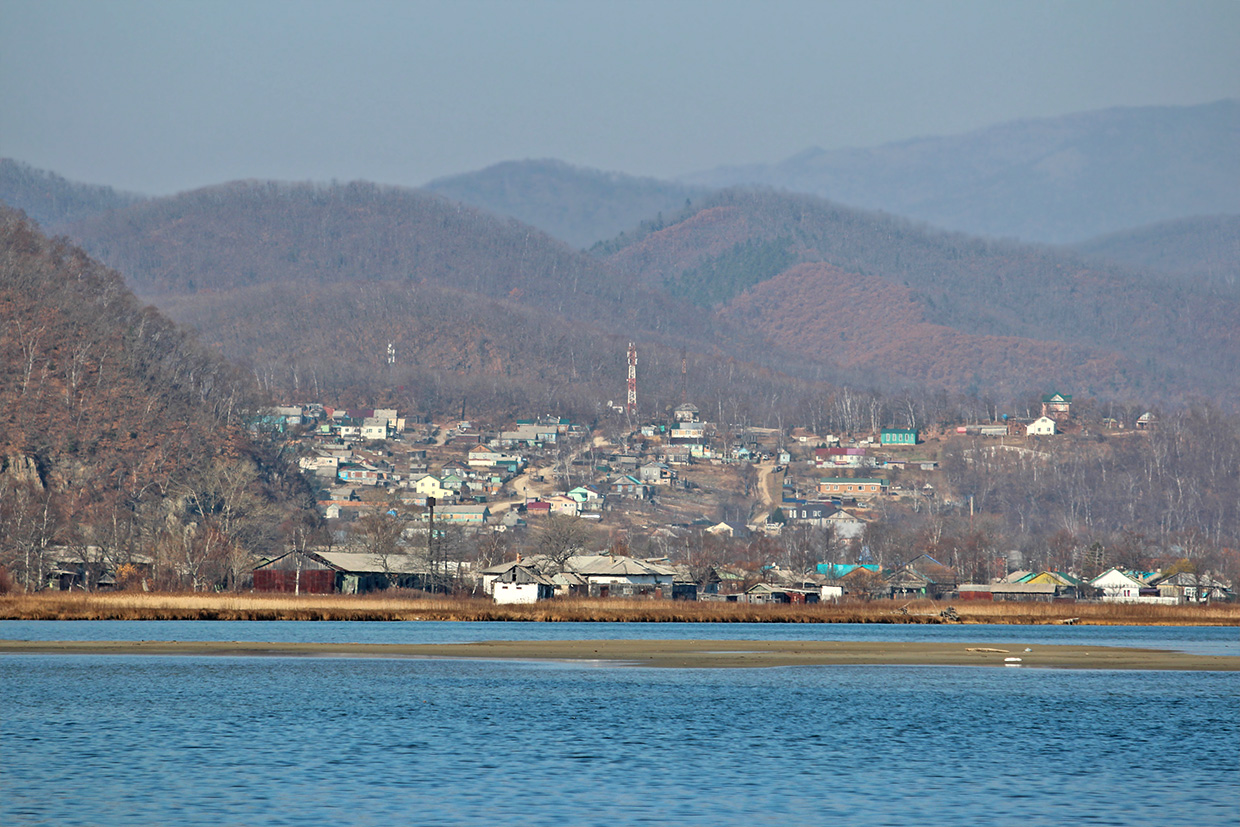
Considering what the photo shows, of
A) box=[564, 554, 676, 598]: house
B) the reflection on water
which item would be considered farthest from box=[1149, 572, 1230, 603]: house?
the reflection on water

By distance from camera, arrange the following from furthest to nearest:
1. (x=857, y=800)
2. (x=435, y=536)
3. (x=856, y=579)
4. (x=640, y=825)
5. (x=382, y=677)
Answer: (x=856, y=579)
(x=435, y=536)
(x=382, y=677)
(x=857, y=800)
(x=640, y=825)

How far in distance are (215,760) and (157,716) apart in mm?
8784

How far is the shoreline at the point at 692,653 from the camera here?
6875 cm

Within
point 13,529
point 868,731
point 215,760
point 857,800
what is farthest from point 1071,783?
point 13,529

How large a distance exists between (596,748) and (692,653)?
35778 millimetres

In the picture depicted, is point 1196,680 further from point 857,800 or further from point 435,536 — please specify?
point 435,536

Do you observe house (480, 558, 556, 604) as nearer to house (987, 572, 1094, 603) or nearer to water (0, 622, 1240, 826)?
house (987, 572, 1094, 603)

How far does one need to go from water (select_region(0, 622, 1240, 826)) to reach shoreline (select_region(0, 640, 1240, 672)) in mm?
5213

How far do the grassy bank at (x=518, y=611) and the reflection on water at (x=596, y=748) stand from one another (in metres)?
44.3

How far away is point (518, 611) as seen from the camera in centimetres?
11712

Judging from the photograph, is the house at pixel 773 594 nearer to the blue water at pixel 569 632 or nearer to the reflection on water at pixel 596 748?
the blue water at pixel 569 632

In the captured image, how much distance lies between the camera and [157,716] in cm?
4356

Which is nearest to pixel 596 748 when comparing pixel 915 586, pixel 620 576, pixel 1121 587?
pixel 620 576

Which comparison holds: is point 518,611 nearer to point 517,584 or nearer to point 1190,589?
point 517,584
